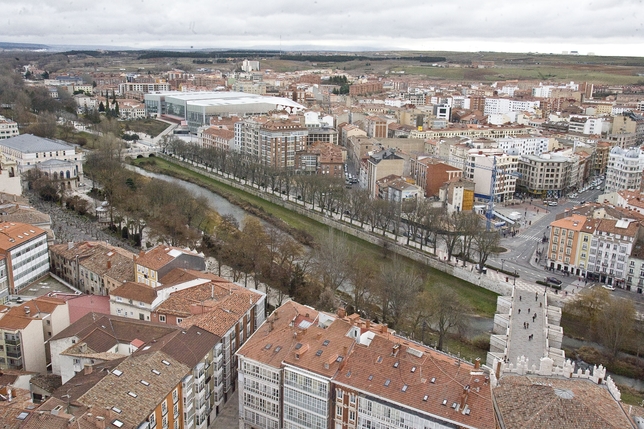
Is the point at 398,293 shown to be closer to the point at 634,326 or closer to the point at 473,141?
the point at 634,326

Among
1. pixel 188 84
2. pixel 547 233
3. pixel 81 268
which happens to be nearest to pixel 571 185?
pixel 547 233

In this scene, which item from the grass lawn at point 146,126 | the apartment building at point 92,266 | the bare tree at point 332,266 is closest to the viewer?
the apartment building at point 92,266

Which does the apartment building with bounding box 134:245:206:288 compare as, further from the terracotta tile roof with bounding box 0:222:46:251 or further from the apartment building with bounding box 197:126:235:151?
the apartment building with bounding box 197:126:235:151

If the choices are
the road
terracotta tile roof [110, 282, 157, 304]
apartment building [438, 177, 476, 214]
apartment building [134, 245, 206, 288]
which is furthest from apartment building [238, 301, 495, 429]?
apartment building [438, 177, 476, 214]

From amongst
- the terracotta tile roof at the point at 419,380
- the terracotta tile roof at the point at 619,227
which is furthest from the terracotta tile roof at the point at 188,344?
the terracotta tile roof at the point at 619,227

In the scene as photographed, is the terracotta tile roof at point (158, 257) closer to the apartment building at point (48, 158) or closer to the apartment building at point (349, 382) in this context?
the apartment building at point (349, 382)

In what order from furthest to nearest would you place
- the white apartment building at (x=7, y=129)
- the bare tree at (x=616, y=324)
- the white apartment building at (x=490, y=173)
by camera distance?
the white apartment building at (x=7, y=129) → the white apartment building at (x=490, y=173) → the bare tree at (x=616, y=324)

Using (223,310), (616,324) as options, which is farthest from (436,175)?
(223,310)
